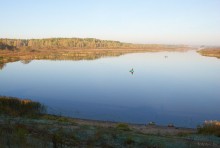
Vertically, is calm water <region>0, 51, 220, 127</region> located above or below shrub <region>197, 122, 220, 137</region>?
below

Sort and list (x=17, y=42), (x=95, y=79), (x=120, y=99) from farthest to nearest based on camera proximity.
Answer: (x=17, y=42)
(x=95, y=79)
(x=120, y=99)

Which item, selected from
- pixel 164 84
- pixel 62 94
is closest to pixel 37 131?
pixel 62 94

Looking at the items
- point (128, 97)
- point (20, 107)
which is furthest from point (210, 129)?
point (128, 97)

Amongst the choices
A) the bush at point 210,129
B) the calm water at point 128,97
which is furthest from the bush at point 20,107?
the bush at point 210,129

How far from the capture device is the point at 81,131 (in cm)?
1009

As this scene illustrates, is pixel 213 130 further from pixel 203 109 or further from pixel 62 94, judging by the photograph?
pixel 62 94

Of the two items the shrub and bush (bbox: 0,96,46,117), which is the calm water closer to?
bush (bbox: 0,96,46,117)

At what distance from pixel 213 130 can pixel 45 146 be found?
9.13m

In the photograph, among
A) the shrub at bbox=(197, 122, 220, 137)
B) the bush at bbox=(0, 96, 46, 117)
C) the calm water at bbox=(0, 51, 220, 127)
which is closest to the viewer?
the shrub at bbox=(197, 122, 220, 137)

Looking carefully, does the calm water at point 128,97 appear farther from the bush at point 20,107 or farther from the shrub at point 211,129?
the shrub at point 211,129

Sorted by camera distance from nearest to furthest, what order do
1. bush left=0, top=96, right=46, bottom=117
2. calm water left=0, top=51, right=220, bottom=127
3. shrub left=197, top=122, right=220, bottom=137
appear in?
shrub left=197, top=122, right=220, bottom=137 → bush left=0, top=96, right=46, bottom=117 → calm water left=0, top=51, right=220, bottom=127

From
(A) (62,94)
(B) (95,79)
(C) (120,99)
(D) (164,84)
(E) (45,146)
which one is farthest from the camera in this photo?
(B) (95,79)

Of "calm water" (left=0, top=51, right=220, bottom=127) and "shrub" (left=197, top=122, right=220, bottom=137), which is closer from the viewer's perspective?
"shrub" (left=197, top=122, right=220, bottom=137)

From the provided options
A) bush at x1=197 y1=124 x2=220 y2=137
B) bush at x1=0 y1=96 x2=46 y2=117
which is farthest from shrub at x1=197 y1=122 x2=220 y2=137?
bush at x1=0 y1=96 x2=46 y2=117
